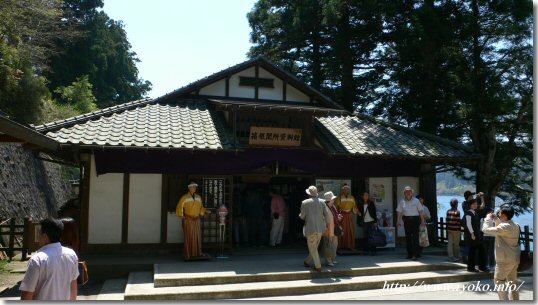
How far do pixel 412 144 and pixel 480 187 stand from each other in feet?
14.6

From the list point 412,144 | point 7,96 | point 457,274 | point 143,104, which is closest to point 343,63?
point 412,144

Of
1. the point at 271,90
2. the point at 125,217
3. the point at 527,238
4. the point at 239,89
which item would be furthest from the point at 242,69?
the point at 527,238

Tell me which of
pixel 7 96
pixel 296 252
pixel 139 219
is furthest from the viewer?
pixel 7 96

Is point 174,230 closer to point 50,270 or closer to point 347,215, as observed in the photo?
point 347,215

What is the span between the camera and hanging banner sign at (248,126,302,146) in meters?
11.5

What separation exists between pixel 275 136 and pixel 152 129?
10.6 ft

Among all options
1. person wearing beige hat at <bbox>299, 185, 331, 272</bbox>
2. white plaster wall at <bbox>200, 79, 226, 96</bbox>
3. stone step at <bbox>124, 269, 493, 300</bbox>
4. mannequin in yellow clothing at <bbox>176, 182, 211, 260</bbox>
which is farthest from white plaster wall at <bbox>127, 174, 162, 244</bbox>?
person wearing beige hat at <bbox>299, 185, 331, 272</bbox>

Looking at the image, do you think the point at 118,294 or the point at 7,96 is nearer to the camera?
the point at 118,294

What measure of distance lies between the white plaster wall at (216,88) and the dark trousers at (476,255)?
315 inches

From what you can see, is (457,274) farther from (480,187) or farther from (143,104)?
(143,104)

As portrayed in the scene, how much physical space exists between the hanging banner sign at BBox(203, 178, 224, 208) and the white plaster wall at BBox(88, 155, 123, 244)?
6.90 ft

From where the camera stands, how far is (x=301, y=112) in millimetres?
11312

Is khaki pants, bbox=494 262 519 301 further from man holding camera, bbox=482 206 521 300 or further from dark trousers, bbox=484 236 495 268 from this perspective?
dark trousers, bbox=484 236 495 268

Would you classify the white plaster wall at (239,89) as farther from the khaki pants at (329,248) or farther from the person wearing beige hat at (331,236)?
the khaki pants at (329,248)
